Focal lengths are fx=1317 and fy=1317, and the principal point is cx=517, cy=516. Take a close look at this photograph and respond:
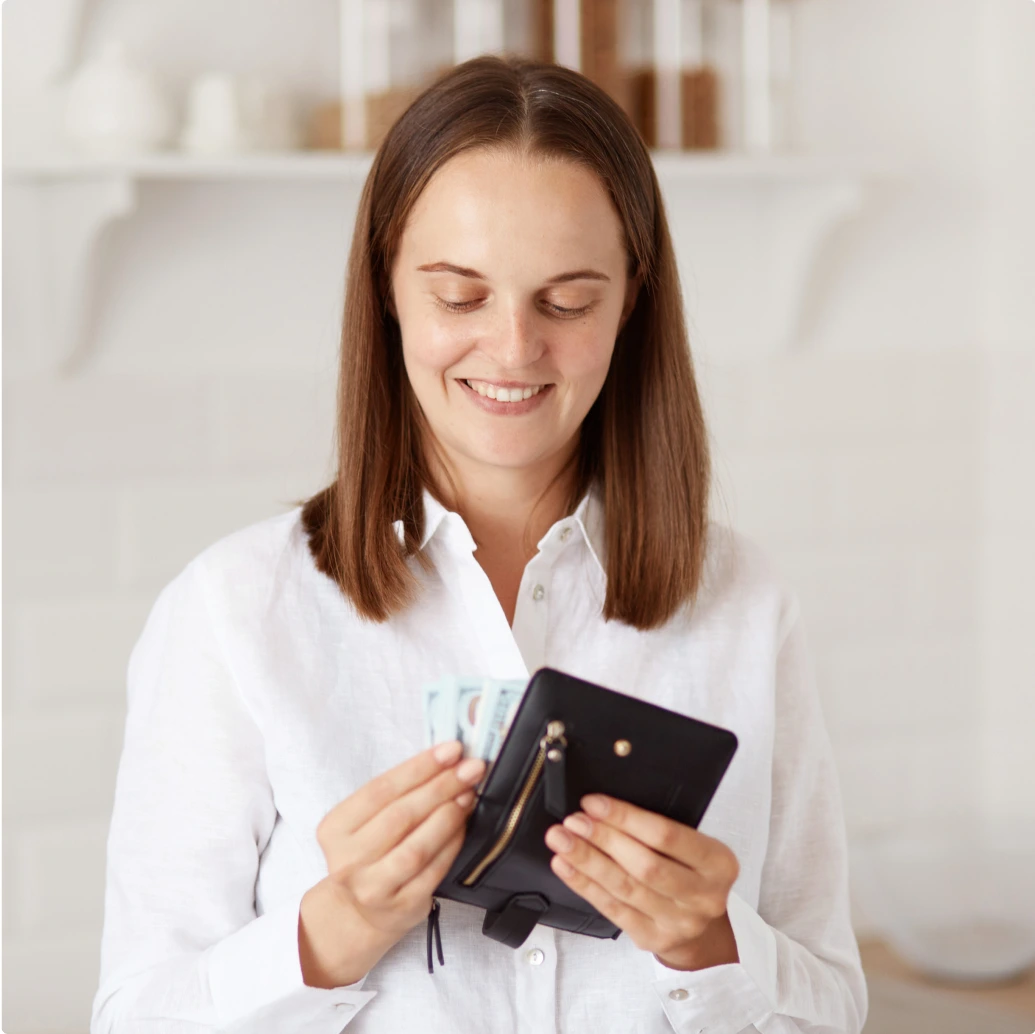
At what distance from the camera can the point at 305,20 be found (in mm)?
1717

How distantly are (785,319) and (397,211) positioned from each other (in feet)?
3.28

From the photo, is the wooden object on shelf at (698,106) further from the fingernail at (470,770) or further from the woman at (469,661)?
the fingernail at (470,770)

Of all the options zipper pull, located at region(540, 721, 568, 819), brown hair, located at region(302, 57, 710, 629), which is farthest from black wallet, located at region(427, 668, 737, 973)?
brown hair, located at region(302, 57, 710, 629)

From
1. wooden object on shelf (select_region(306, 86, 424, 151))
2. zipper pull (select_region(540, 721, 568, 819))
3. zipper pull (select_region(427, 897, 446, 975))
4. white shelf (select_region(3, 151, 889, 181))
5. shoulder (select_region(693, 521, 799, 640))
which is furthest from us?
wooden object on shelf (select_region(306, 86, 424, 151))

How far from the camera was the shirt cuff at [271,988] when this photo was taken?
956 millimetres

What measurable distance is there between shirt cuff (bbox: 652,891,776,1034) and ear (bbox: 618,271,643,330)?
51 cm

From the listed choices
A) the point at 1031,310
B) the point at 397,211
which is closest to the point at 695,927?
the point at 397,211

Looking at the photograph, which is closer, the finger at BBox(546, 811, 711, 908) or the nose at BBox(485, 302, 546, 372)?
the finger at BBox(546, 811, 711, 908)

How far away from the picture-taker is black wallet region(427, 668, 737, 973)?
34.7 inches

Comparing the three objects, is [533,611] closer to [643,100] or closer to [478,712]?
[478,712]

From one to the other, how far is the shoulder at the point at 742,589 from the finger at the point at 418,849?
1.24 ft

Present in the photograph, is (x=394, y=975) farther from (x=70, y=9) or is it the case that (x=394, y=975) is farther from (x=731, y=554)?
(x=70, y=9)

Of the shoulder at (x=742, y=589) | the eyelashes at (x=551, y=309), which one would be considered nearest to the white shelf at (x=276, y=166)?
the eyelashes at (x=551, y=309)

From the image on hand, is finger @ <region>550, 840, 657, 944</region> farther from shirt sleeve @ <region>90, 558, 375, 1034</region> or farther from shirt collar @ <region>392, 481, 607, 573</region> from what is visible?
shirt collar @ <region>392, 481, 607, 573</region>
